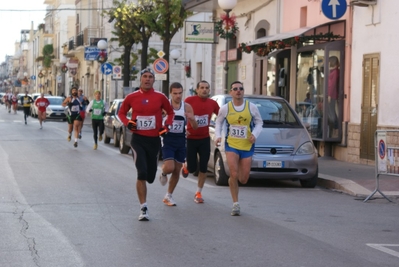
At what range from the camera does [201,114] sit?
12703 millimetres

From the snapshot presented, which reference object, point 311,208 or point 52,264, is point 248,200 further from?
point 52,264

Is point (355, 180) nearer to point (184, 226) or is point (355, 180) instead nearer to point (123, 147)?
point (184, 226)

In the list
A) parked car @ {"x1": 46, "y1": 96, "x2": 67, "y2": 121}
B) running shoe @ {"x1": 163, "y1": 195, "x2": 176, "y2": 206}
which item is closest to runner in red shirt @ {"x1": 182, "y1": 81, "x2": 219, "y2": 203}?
running shoe @ {"x1": 163, "y1": 195, "x2": 176, "y2": 206}

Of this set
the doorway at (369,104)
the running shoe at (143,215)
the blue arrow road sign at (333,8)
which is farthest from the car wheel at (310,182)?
the running shoe at (143,215)

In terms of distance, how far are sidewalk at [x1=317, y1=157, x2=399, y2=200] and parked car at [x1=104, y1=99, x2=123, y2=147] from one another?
23.8 ft

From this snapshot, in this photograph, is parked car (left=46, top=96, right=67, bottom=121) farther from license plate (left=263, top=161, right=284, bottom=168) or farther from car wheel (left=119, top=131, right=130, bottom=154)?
license plate (left=263, top=161, right=284, bottom=168)

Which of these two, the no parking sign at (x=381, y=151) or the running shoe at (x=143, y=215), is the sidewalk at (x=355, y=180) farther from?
the running shoe at (x=143, y=215)

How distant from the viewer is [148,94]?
35.5 feet

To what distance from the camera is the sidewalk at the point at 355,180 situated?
48.1 ft

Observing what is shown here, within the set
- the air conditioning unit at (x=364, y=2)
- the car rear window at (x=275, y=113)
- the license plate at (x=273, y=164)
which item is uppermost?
the air conditioning unit at (x=364, y=2)

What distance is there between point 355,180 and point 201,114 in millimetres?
4678

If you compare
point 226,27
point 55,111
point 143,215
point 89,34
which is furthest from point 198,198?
point 89,34

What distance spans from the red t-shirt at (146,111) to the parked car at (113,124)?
13448 mm

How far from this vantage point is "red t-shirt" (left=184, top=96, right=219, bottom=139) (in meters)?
12.6
